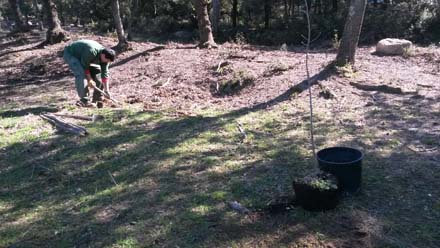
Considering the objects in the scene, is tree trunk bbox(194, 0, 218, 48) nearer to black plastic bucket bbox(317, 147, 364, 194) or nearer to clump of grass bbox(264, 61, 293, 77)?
clump of grass bbox(264, 61, 293, 77)

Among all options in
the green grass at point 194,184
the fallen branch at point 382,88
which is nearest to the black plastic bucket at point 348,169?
the green grass at point 194,184

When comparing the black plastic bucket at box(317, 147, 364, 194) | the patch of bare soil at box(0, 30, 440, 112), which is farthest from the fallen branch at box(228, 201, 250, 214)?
the patch of bare soil at box(0, 30, 440, 112)

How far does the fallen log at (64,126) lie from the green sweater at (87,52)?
105cm

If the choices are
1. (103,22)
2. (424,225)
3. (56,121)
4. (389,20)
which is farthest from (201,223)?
(103,22)

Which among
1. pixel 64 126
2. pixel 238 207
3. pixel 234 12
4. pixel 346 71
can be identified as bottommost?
pixel 238 207

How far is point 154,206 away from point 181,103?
4.23 m

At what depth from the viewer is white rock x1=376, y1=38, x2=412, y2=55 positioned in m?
10.6

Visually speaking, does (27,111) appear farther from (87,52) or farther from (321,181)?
(321,181)

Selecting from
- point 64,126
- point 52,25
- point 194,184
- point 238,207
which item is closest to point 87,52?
point 64,126

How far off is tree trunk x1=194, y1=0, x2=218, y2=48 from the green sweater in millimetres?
4837

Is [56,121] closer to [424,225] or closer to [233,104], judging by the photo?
[233,104]

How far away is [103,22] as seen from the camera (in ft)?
86.0

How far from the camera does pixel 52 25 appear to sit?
14.7 metres

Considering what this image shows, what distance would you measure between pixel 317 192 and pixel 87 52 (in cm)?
507
